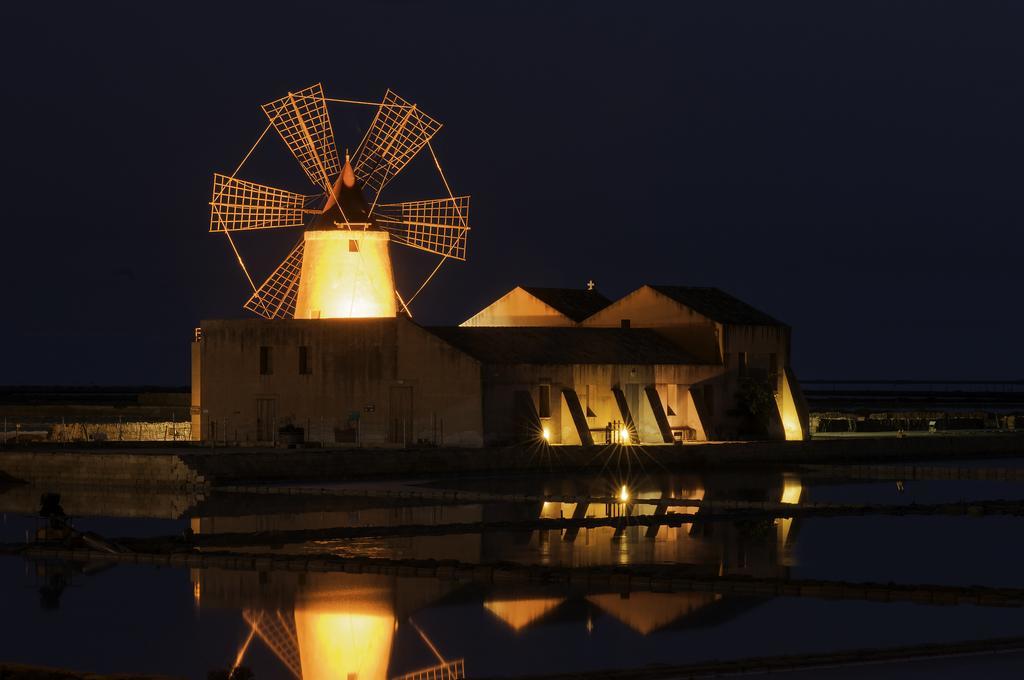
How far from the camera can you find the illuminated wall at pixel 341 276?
37469 millimetres

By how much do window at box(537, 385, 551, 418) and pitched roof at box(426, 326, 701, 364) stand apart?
532mm

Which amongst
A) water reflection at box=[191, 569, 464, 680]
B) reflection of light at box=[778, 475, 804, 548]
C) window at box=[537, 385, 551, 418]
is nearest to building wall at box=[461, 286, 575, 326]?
window at box=[537, 385, 551, 418]

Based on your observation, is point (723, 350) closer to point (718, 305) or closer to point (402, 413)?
point (718, 305)

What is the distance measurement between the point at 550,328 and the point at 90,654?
1011 inches

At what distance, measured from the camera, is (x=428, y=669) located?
508 inches

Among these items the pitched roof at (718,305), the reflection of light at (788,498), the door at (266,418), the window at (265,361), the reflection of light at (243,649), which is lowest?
the reflection of light at (243,649)

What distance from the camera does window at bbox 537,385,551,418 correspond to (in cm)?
3541

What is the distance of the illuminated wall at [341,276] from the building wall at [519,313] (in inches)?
278

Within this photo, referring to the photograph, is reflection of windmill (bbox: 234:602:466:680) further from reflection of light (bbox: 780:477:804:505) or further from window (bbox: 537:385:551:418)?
window (bbox: 537:385:551:418)

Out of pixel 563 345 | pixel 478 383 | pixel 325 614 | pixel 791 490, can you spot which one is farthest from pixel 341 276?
pixel 325 614

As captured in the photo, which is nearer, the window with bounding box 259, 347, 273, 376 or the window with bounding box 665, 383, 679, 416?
the window with bounding box 259, 347, 273, 376

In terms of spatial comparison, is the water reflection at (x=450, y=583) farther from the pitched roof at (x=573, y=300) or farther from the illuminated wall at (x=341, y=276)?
the pitched roof at (x=573, y=300)

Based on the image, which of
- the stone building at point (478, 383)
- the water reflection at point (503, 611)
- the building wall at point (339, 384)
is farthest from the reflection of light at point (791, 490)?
the building wall at point (339, 384)

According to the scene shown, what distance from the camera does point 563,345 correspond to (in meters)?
37.4
